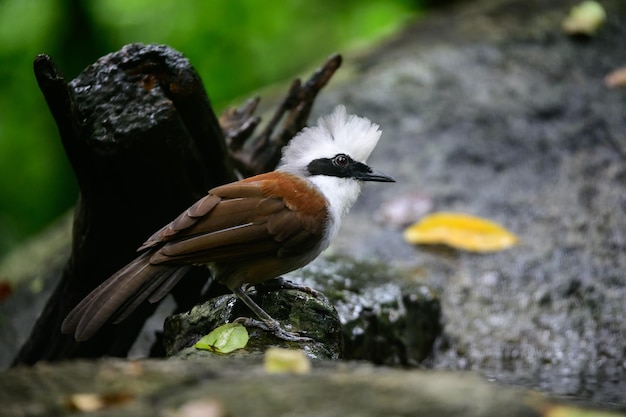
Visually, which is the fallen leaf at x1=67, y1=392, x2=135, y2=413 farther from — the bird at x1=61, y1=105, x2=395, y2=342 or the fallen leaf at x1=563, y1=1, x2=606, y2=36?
the fallen leaf at x1=563, y1=1, x2=606, y2=36

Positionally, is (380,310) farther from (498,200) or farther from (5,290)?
(5,290)

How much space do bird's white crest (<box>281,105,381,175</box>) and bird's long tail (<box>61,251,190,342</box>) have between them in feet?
3.08

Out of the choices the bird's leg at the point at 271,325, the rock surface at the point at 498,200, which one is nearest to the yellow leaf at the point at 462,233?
the rock surface at the point at 498,200

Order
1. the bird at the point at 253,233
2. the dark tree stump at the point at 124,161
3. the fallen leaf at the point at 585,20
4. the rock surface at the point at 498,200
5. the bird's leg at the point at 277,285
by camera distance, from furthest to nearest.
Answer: the fallen leaf at the point at 585,20 → the bird's leg at the point at 277,285 → the dark tree stump at the point at 124,161 → the bird at the point at 253,233 → the rock surface at the point at 498,200

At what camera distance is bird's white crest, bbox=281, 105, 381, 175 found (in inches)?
155

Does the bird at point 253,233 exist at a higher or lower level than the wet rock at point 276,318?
higher

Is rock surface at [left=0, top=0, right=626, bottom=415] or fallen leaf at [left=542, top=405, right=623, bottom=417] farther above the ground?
fallen leaf at [left=542, top=405, right=623, bottom=417]

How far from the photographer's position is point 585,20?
7.75 m

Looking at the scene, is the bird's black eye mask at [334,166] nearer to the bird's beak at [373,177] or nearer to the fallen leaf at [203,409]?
the bird's beak at [373,177]

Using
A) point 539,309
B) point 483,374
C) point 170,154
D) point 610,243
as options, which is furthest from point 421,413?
point 610,243

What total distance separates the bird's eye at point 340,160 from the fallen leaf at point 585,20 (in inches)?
187

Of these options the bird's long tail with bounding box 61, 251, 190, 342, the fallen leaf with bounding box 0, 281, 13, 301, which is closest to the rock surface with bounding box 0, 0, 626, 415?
the fallen leaf with bounding box 0, 281, 13, 301

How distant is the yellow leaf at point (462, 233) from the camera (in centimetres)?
560

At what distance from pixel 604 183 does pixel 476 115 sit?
152 cm
